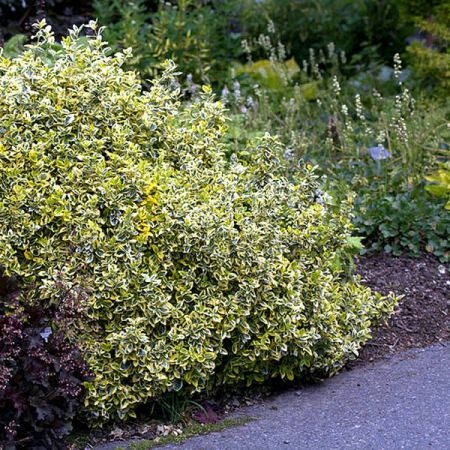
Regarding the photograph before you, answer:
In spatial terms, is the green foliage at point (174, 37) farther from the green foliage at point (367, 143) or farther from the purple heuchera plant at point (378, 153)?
the purple heuchera plant at point (378, 153)

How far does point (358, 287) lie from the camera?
4668 mm

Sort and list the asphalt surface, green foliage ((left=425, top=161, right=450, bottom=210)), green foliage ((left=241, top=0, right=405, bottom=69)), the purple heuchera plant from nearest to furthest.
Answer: the asphalt surface → green foliage ((left=425, top=161, right=450, bottom=210)) → the purple heuchera plant → green foliage ((left=241, top=0, right=405, bottom=69))

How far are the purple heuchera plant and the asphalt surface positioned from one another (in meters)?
1.95

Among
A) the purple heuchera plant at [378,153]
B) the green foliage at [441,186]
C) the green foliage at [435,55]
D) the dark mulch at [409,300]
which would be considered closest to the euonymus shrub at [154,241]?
the dark mulch at [409,300]

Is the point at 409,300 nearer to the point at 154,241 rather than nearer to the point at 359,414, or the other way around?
the point at 359,414

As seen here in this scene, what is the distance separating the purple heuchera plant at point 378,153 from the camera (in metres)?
6.29

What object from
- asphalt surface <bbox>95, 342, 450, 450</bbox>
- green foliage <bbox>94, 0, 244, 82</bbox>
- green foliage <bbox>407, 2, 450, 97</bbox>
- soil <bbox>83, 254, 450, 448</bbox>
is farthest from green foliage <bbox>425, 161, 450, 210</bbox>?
green foliage <bbox>94, 0, 244, 82</bbox>

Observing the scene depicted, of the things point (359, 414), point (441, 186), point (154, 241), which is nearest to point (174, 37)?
point (441, 186)

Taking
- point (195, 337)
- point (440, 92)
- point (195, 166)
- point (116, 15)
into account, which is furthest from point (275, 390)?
point (116, 15)

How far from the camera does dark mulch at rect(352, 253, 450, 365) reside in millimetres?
4887

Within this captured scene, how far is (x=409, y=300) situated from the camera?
5.20 metres

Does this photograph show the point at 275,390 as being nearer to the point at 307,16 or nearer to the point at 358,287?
the point at 358,287

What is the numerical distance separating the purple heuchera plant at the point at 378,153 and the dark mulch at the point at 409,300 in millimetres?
882

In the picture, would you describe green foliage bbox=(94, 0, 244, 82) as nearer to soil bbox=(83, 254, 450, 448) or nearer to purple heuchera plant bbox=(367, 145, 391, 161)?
purple heuchera plant bbox=(367, 145, 391, 161)
